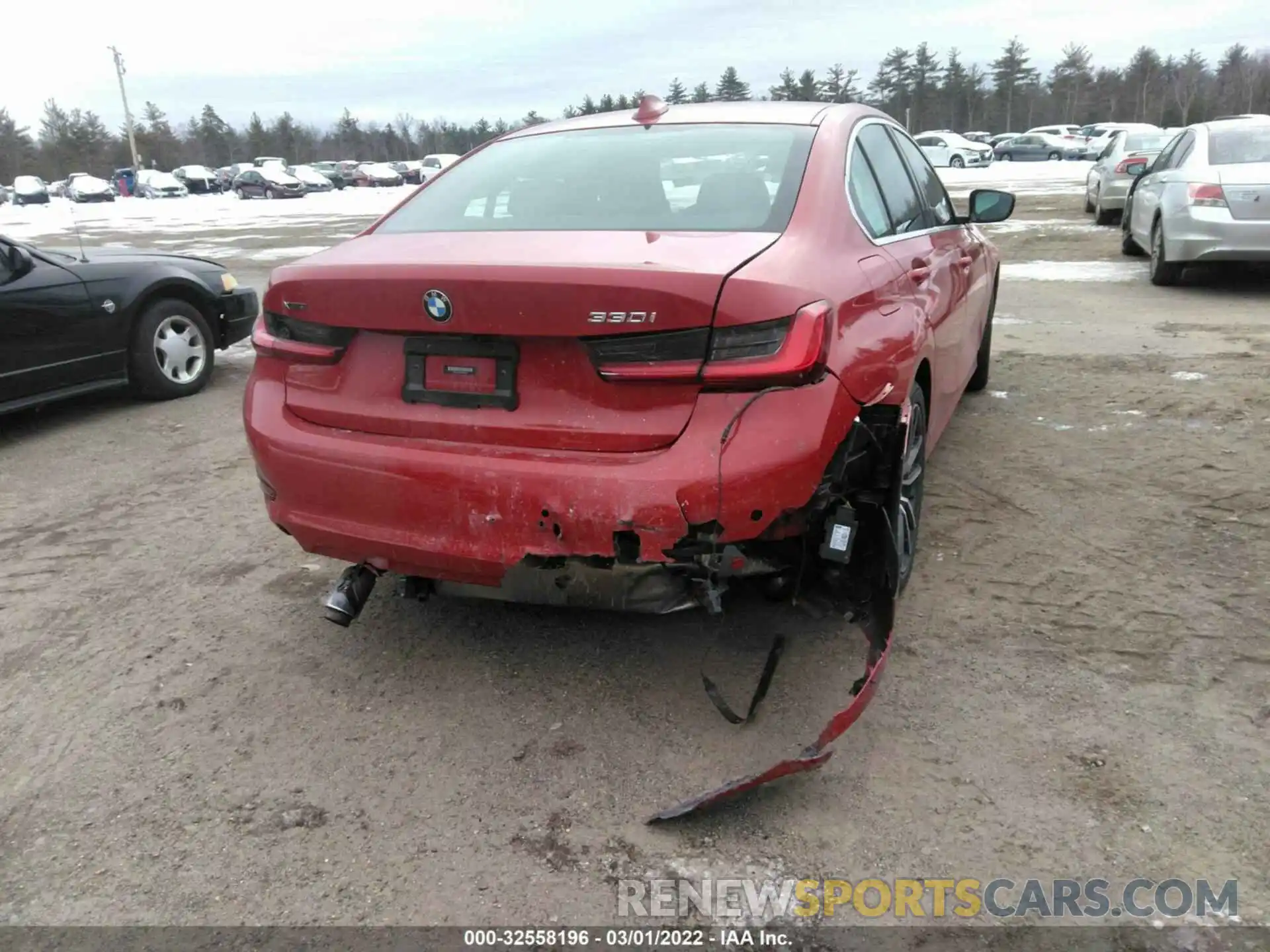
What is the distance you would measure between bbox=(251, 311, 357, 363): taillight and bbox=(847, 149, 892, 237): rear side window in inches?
64.3

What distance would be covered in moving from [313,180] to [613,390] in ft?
159

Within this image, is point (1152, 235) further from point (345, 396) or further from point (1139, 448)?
point (345, 396)

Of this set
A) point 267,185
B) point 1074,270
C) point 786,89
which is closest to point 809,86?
point 786,89

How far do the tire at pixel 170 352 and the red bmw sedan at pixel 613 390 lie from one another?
12.9 feet

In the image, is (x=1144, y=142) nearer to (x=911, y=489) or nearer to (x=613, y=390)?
(x=911, y=489)

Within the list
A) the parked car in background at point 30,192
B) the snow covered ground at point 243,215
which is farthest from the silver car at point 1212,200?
the parked car in background at point 30,192

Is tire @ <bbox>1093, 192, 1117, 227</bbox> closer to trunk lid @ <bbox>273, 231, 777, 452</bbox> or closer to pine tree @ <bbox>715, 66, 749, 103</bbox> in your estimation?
trunk lid @ <bbox>273, 231, 777, 452</bbox>

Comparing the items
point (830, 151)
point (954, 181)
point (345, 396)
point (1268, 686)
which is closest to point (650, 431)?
point (345, 396)

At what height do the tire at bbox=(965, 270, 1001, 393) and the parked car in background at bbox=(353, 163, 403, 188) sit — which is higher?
the parked car in background at bbox=(353, 163, 403, 188)

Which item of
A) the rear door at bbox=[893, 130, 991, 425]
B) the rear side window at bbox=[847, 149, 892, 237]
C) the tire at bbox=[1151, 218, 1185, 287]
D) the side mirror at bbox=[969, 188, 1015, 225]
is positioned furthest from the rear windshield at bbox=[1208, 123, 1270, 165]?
the rear side window at bbox=[847, 149, 892, 237]

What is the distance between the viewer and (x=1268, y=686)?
109 inches

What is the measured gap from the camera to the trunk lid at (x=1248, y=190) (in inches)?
321

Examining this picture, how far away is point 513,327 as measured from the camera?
2482 millimetres

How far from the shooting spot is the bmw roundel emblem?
99.9 inches
